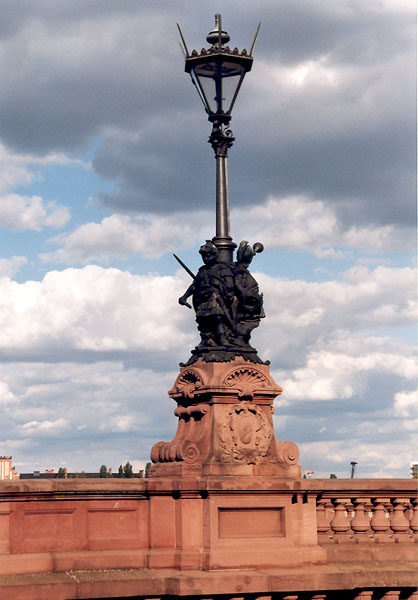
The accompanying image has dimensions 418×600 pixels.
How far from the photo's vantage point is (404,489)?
1366 centimetres

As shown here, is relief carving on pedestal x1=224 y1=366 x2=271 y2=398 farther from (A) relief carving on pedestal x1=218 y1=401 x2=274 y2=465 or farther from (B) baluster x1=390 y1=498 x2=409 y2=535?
(B) baluster x1=390 y1=498 x2=409 y2=535

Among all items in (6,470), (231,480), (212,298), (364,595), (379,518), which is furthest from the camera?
(6,470)

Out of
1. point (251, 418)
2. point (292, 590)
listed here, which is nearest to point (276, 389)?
point (251, 418)

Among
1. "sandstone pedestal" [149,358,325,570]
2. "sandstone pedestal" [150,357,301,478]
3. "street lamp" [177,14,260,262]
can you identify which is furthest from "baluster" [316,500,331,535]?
"street lamp" [177,14,260,262]

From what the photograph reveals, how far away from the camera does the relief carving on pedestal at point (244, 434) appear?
1284 cm

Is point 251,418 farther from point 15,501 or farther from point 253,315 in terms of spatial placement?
point 15,501

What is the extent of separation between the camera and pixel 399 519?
13812 mm

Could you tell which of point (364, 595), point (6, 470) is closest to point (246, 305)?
point (364, 595)

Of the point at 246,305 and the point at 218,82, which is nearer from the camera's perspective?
the point at 246,305

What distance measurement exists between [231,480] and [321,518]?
1.70 m

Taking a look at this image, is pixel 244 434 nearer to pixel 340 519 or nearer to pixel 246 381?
pixel 246 381

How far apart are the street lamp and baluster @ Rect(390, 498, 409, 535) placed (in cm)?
393

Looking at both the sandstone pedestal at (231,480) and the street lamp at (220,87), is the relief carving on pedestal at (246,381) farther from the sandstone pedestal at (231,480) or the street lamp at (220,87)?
the street lamp at (220,87)

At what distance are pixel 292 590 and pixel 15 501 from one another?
347 centimetres
